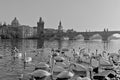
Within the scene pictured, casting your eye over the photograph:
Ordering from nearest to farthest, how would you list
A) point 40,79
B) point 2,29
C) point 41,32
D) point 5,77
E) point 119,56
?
point 40,79 → point 5,77 → point 119,56 → point 2,29 → point 41,32

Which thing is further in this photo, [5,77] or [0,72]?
[0,72]

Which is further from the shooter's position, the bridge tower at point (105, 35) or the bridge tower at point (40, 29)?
the bridge tower at point (40, 29)

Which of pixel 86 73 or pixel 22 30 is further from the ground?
pixel 22 30

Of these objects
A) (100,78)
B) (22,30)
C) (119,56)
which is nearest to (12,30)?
(22,30)

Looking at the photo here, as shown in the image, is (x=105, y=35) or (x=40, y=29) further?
(x=40, y=29)

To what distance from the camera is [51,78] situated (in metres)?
14.9

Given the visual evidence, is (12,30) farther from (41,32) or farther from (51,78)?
(51,78)

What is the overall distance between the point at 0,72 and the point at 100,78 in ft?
25.4

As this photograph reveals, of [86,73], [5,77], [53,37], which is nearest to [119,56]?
[86,73]

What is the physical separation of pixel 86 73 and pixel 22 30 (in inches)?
6427

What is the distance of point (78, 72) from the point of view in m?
16.5

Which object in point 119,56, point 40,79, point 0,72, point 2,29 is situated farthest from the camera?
point 2,29

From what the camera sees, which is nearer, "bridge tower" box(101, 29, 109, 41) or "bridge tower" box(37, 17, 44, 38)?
"bridge tower" box(101, 29, 109, 41)

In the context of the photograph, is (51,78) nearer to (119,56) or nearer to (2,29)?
(119,56)
